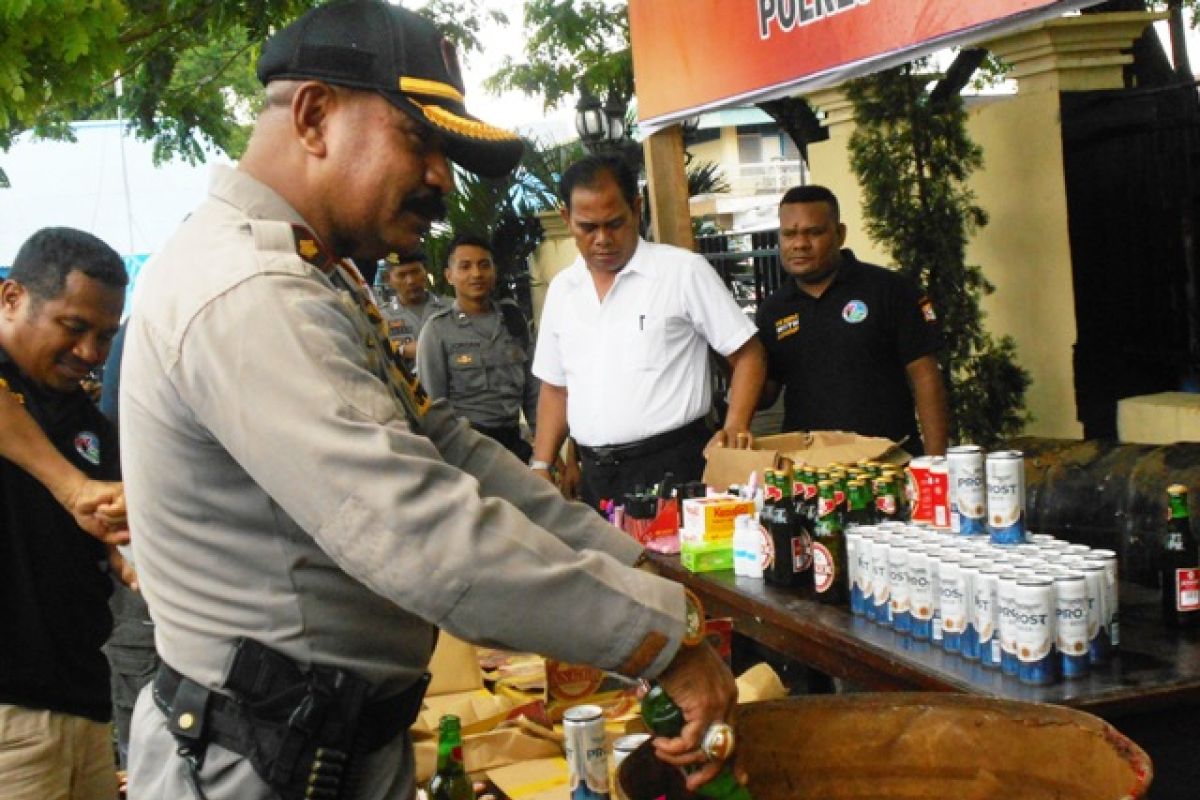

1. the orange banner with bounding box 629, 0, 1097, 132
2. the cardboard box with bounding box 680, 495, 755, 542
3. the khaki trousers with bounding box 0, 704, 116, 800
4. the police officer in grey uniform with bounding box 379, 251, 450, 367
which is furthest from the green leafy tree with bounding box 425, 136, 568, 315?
the khaki trousers with bounding box 0, 704, 116, 800

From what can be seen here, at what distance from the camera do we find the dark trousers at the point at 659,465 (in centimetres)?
539

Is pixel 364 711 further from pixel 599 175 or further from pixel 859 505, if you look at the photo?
pixel 599 175

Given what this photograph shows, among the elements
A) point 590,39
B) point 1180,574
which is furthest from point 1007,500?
point 590,39

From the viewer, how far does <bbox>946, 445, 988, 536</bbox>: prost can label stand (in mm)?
3367

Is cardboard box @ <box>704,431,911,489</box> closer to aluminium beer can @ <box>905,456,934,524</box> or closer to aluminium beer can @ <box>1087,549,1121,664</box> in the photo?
aluminium beer can @ <box>905,456,934,524</box>

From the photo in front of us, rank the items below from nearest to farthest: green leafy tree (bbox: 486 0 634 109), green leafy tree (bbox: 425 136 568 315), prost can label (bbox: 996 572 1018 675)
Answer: prost can label (bbox: 996 572 1018 675)
green leafy tree (bbox: 486 0 634 109)
green leafy tree (bbox: 425 136 568 315)

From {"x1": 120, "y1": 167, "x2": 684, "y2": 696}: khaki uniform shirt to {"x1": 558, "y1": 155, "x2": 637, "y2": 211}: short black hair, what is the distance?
3.41 m

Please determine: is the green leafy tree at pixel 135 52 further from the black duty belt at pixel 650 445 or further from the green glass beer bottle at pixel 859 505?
the green glass beer bottle at pixel 859 505

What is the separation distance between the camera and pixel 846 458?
4.27m

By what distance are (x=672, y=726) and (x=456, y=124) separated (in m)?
1.01

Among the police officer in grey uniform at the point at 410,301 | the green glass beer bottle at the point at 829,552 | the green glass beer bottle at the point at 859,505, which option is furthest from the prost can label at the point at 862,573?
the police officer in grey uniform at the point at 410,301

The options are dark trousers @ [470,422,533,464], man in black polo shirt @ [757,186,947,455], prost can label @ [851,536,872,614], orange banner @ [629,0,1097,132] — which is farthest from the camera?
dark trousers @ [470,422,533,464]

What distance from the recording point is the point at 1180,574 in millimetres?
2975

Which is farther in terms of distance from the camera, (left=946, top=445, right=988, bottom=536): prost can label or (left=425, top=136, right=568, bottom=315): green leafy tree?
(left=425, top=136, right=568, bottom=315): green leafy tree
